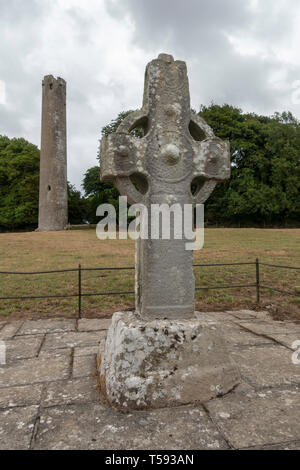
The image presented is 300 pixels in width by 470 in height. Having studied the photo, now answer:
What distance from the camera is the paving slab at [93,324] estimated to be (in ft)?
16.0

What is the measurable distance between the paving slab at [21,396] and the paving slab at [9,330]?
1726 millimetres

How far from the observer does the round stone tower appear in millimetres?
25703

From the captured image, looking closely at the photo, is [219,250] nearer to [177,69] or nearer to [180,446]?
[177,69]

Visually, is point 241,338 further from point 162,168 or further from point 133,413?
point 162,168

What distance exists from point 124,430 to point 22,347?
2351 millimetres

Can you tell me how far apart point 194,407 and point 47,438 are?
1.12 meters

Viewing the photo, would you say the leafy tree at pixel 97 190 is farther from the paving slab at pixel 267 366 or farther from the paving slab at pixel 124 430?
the paving slab at pixel 124 430

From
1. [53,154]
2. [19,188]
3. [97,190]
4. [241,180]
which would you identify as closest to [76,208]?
[19,188]

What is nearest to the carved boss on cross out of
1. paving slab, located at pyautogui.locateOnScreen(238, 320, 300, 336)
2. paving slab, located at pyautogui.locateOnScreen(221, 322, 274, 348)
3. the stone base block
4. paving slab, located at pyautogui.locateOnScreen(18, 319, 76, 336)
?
the stone base block

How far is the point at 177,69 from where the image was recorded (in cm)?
311

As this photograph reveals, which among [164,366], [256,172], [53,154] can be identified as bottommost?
[164,366]

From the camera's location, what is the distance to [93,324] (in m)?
5.14

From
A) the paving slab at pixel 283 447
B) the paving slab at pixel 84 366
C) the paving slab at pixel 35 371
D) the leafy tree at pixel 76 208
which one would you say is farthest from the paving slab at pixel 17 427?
the leafy tree at pixel 76 208
